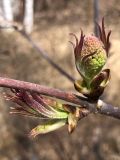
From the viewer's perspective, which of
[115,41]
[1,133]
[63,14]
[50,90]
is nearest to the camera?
[50,90]

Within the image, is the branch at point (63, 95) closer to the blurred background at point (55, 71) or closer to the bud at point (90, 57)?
the bud at point (90, 57)

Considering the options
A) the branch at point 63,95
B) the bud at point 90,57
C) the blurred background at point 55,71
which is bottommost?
the blurred background at point 55,71

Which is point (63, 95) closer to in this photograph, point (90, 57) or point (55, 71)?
point (90, 57)

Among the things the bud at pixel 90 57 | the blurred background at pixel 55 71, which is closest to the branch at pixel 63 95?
the bud at pixel 90 57

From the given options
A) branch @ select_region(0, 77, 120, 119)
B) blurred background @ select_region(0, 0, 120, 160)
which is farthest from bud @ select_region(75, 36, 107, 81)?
blurred background @ select_region(0, 0, 120, 160)

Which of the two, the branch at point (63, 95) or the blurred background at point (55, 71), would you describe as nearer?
the branch at point (63, 95)

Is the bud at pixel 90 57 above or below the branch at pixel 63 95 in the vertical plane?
above

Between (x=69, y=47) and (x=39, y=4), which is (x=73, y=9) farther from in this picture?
(x=69, y=47)

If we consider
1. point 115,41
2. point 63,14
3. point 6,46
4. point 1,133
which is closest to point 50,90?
point 1,133
